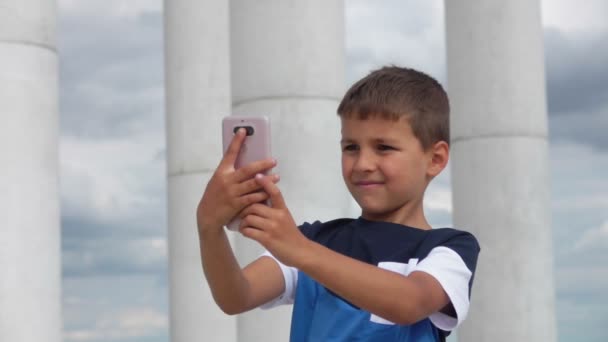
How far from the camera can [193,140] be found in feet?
89.7

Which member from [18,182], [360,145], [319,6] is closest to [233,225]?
[360,145]

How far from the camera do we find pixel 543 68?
Answer: 19234mm

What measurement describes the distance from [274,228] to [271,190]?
178 mm

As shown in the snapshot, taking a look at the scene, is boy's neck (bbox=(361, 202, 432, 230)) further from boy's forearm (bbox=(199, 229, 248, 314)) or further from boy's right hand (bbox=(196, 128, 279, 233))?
boy's right hand (bbox=(196, 128, 279, 233))

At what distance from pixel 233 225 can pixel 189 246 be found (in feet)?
75.0

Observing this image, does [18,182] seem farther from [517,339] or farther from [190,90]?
[190,90]

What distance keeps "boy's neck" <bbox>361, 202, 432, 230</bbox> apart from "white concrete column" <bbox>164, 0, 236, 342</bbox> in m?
21.3

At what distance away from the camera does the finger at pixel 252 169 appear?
4523mm

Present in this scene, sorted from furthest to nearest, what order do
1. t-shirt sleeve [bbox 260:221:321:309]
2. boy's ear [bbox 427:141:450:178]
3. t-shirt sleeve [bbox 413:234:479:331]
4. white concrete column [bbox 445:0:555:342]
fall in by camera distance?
white concrete column [bbox 445:0:555:342] < t-shirt sleeve [bbox 260:221:321:309] < boy's ear [bbox 427:141:450:178] < t-shirt sleeve [bbox 413:234:479:331]

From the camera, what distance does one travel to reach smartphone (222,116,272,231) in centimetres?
472

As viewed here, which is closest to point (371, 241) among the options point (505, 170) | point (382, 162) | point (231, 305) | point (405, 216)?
point (405, 216)

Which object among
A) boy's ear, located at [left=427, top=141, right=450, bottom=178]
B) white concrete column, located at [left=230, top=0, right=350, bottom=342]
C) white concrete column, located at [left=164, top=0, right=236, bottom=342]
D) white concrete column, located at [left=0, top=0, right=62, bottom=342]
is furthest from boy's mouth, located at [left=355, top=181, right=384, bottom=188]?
white concrete column, located at [left=164, top=0, right=236, bottom=342]

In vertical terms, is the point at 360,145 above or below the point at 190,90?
below

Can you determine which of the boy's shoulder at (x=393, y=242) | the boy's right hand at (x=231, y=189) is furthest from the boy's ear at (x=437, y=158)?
the boy's right hand at (x=231, y=189)
